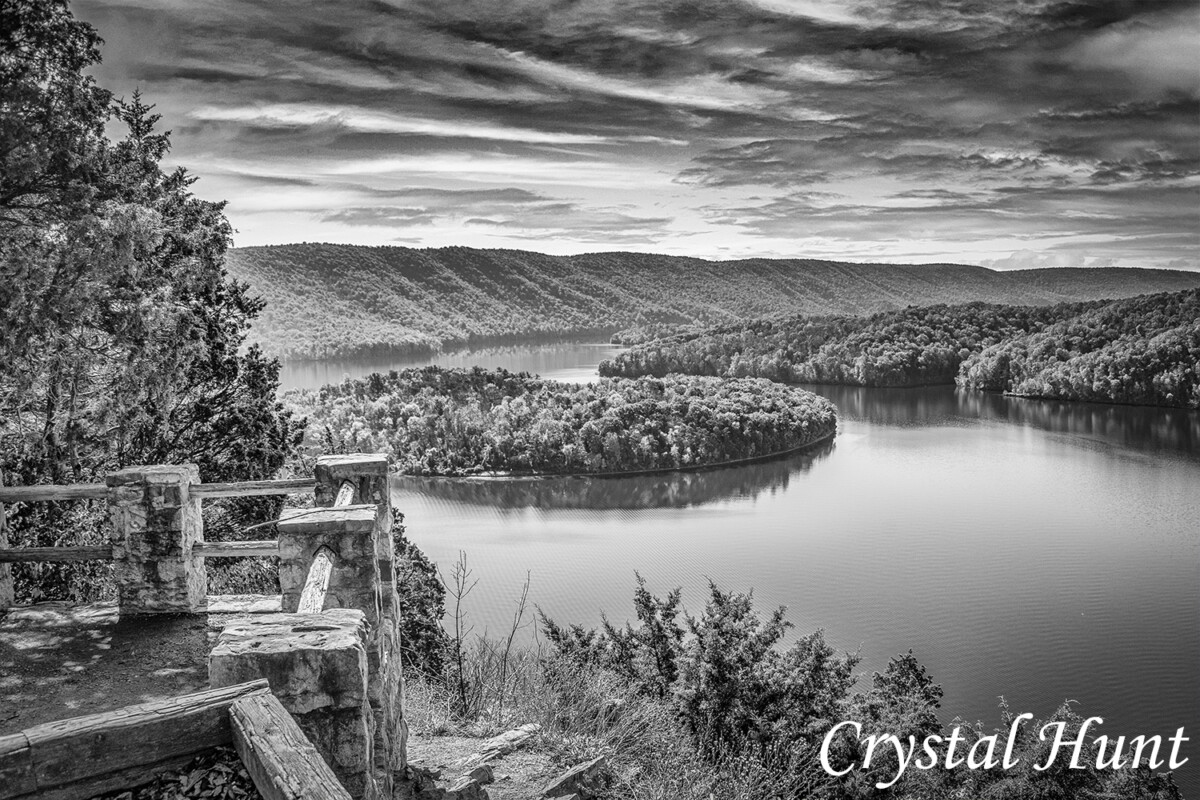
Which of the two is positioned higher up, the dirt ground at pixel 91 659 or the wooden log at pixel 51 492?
the wooden log at pixel 51 492

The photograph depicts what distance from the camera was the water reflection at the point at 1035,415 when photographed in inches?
2463

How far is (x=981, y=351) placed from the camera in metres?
104

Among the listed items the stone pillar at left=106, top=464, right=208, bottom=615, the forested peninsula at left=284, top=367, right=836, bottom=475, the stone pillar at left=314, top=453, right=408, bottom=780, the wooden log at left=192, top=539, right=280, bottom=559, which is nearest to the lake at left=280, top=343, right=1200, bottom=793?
the forested peninsula at left=284, top=367, right=836, bottom=475

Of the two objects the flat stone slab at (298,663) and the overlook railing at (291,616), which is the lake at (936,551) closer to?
the overlook railing at (291,616)

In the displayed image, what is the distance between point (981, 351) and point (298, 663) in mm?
110549

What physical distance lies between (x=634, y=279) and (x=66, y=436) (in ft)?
536

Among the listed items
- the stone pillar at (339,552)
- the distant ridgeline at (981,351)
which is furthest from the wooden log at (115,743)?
the distant ridgeline at (981,351)

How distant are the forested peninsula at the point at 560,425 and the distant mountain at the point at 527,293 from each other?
24835mm

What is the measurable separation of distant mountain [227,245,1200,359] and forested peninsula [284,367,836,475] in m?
24.8

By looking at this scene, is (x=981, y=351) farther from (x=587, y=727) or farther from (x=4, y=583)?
(x=4, y=583)

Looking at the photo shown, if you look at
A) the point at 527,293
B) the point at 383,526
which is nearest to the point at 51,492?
the point at 383,526

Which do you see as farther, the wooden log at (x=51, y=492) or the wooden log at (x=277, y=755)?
the wooden log at (x=51, y=492)

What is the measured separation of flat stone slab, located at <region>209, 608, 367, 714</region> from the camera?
9.45 ft

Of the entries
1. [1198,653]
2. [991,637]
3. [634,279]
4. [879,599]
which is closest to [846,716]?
[991,637]
